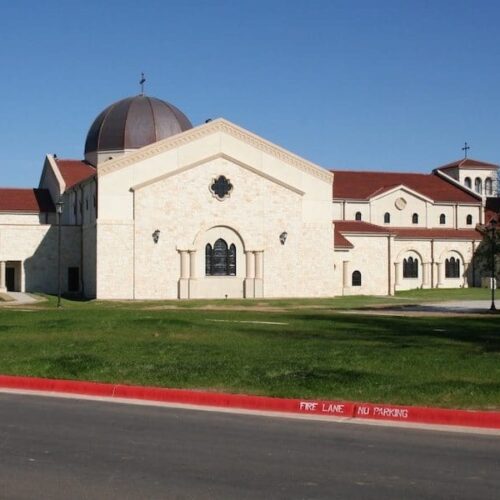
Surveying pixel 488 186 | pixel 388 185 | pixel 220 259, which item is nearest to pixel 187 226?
pixel 220 259

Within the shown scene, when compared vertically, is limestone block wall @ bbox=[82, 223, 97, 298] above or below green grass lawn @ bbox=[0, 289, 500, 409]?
above

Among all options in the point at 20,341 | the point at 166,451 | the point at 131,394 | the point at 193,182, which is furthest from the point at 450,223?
the point at 166,451

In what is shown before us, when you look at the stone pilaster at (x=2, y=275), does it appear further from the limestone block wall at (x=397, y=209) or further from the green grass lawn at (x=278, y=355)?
the limestone block wall at (x=397, y=209)

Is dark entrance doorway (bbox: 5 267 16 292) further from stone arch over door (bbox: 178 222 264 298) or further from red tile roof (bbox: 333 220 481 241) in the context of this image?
red tile roof (bbox: 333 220 481 241)

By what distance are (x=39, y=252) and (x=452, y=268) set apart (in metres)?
33.6

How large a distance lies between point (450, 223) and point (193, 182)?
102 feet

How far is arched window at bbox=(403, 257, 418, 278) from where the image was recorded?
70.9 m

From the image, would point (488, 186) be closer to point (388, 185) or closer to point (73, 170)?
point (388, 185)

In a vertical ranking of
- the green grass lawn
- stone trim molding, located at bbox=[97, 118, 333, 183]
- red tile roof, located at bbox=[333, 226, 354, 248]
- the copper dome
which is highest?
the copper dome

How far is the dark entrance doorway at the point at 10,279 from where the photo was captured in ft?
198

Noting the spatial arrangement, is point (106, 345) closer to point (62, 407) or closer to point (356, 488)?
point (62, 407)

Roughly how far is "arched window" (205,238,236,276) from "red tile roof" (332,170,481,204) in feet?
67.3

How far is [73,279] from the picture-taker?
193 feet

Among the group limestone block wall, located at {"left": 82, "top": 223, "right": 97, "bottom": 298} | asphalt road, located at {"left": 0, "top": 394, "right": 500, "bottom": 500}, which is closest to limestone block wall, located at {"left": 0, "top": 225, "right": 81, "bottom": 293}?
limestone block wall, located at {"left": 82, "top": 223, "right": 97, "bottom": 298}
